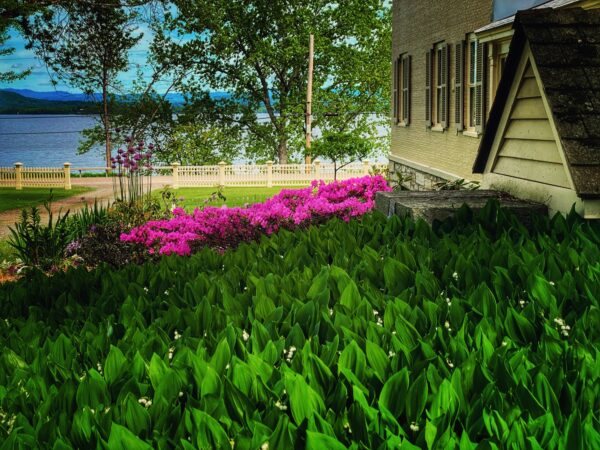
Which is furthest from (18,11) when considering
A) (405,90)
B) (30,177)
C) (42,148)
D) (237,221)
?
(42,148)

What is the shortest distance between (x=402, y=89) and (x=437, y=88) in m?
4.46

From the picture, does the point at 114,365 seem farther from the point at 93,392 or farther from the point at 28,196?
the point at 28,196

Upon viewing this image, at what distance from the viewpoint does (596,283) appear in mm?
3713

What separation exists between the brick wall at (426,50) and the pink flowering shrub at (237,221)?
3249 millimetres

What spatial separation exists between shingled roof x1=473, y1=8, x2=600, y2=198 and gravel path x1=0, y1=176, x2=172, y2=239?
36.0ft

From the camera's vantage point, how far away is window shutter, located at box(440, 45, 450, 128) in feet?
56.8

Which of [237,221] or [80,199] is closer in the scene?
[237,221]

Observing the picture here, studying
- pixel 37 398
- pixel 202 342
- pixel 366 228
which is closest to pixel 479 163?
pixel 366 228

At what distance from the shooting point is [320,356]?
286cm

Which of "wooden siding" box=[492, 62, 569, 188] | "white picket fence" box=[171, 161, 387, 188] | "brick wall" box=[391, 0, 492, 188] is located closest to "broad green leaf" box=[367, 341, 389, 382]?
"wooden siding" box=[492, 62, 569, 188]

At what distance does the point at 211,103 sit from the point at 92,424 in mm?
42541

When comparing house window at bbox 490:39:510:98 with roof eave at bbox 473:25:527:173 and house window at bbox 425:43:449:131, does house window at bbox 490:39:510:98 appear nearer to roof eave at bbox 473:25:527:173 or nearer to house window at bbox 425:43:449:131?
house window at bbox 425:43:449:131

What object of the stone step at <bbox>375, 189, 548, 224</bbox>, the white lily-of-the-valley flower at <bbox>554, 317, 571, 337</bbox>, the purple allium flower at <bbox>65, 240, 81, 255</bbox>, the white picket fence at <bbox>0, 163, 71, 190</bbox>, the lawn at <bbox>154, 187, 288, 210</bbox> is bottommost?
the lawn at <bbox>154, 187, 288, 210</bbox>

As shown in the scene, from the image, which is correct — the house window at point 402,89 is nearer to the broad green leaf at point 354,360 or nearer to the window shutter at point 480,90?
the window shutter at point 480,90
